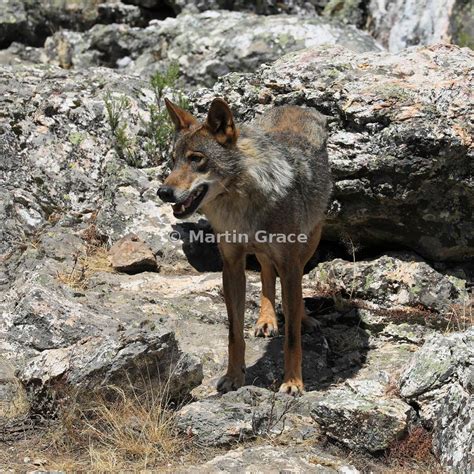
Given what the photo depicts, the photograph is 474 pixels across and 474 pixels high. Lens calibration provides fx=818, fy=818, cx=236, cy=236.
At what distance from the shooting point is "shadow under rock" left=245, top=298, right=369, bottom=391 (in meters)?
7.37

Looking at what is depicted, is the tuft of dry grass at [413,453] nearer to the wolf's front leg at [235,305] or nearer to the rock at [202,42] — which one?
the wolf's front leg at [235,305]

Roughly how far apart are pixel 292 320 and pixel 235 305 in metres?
0.53

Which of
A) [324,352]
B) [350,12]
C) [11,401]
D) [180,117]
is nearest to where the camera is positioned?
[11,401]

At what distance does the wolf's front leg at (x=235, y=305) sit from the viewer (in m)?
7.07

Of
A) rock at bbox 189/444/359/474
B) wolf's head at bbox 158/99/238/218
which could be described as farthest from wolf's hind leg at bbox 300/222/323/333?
rock at bbox 189/444/359/474

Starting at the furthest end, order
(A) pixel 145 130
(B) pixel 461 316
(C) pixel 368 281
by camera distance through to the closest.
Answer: (A) pixel 145 130, (C) pixel 368 281, (B) pixel 461 316

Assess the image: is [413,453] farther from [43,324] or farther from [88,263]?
[88,263]

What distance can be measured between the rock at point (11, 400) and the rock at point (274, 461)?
60.2 inches

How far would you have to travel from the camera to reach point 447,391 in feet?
19.0

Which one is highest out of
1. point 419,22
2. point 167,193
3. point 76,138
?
point 419,22

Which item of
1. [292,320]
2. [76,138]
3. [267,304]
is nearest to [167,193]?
[292,320]

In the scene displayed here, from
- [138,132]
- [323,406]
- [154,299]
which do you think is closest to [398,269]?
[154,299]

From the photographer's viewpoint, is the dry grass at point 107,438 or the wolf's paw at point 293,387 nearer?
the dry grass at point 107,438

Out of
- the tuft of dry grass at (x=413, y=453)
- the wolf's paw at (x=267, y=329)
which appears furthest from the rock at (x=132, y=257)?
the tuft of dry grass at (x=413, y=453)
